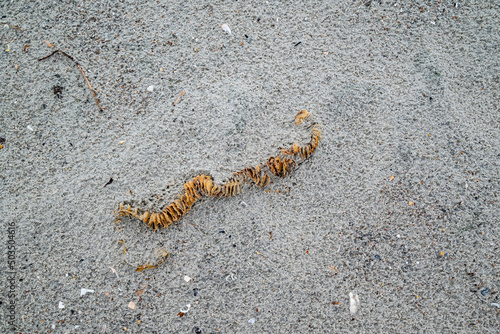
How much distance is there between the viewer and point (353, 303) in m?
1.61

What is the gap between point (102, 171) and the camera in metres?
1.69

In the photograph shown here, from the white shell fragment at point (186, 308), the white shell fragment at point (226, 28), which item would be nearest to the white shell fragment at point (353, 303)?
the white shell fragment at point (186, 308)

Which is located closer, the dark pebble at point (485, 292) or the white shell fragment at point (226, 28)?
the dark pebble at point (485, 292)

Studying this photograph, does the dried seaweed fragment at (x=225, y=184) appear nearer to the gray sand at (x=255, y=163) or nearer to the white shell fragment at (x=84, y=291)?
the gray sand at (x=255, y=163)

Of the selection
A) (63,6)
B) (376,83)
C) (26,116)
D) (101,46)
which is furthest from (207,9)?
(26,116)

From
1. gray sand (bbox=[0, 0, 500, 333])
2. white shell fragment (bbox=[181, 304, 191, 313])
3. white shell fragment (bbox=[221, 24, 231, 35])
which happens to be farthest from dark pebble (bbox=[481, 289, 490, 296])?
white shell fragment (bbox=[221, 24, 231, 35])

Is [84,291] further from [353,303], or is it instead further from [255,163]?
[353,303]

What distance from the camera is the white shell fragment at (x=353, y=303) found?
5.26 feet

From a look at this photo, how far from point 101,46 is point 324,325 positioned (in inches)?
81.5

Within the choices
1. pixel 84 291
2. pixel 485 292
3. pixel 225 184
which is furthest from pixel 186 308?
pixel 485 292

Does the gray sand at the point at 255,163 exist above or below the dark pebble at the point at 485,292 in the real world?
above

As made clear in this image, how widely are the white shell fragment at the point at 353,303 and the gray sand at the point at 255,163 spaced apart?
1.2 inches

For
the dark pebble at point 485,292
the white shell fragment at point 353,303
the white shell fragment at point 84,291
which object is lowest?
the dark pebble at point 485,292

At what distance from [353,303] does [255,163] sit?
0.93 m
